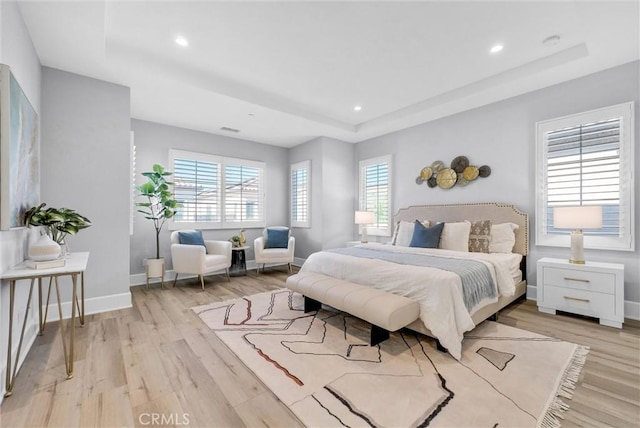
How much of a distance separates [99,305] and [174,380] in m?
1.95

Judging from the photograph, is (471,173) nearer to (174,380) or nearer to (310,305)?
(310,305)

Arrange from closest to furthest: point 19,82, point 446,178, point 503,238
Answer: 1. point 19,82
2. point 503,238
3. point 446,178

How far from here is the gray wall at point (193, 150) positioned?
4535 millimetres

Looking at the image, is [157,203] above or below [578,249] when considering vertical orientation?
above

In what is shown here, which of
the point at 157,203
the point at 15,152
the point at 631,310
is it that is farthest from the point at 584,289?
the point at 157,203

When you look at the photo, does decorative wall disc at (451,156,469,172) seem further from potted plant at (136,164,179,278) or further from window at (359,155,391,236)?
potted plant at (136,164,179,278)

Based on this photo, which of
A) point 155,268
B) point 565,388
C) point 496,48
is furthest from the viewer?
point 155,268

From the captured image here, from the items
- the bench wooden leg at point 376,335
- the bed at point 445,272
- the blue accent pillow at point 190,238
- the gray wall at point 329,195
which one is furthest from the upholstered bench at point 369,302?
the gray wall at point 329,195

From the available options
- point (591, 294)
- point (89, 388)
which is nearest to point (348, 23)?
point (89, 388)

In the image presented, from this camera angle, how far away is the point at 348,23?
2.50 m

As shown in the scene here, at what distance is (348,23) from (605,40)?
2.46 meters

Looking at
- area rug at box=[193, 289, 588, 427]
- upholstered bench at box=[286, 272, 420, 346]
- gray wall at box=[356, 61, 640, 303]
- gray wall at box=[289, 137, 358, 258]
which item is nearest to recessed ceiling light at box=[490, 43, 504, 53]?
gray wall at box=[356, 61, 640, 303]

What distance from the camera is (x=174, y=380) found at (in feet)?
6.23

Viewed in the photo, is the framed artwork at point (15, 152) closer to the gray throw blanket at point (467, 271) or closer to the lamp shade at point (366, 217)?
the gray throw blanket at point (467, 271)
